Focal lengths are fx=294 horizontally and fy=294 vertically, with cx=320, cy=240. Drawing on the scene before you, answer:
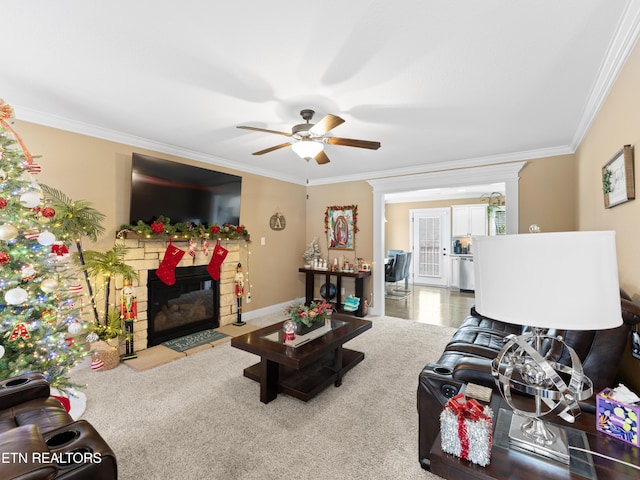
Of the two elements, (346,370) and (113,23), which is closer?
(113,23)

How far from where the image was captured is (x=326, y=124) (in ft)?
7.32

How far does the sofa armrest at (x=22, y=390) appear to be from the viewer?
1.47 meters

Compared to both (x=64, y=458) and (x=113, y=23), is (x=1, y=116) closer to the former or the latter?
(x=113, y=23)

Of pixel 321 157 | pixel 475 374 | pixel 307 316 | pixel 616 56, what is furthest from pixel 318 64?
pixel 475 374

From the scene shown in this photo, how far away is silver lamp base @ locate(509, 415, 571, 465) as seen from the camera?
1.01 meters

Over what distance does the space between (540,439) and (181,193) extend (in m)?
3.84

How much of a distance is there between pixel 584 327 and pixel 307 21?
1812 mm

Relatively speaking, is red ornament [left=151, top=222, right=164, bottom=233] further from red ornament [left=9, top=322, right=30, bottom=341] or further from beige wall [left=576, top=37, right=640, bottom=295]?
beige wall [left=576, top=37, right=640, bottom=295]

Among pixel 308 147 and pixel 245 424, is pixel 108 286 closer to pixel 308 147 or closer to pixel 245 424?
pixel 245 424

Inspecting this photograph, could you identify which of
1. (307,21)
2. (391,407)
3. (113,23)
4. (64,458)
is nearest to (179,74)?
(113,23)

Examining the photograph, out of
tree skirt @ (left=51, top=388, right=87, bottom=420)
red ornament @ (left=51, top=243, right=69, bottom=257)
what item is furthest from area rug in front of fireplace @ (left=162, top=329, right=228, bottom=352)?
red ornament @ (left=51, top=243, right=69, bottom=257)

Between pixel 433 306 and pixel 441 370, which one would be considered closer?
pixel 441 370

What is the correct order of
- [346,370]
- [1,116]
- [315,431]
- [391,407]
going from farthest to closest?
[346,370]
[391,407]
[315,431]
[1,116]

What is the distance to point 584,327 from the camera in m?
0.93
